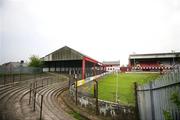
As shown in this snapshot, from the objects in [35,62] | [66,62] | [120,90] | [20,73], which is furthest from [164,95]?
[35,62]

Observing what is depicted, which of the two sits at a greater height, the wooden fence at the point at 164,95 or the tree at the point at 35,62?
the tree at the point at 35,62

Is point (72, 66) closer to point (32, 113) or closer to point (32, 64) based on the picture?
point (32, 64)

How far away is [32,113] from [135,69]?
4052 centimetres

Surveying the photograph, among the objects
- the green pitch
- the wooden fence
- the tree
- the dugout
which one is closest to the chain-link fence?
the tree

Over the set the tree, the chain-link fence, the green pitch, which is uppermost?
the tree

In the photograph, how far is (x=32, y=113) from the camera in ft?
35.2

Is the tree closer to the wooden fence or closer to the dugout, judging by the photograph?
the dugout

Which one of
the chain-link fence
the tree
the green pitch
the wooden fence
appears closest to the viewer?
the wooden fence

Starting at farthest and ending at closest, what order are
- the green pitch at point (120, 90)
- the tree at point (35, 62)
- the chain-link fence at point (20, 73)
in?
the tree at point (35, 62)
the chain-link fence at point (20, 73)
the green pitch at point (120, 90)

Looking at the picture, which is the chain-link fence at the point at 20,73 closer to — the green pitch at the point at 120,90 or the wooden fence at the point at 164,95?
the green pitch at the point at 120,90

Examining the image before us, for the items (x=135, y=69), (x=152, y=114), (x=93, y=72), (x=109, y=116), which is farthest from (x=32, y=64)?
(x=152, y=114)

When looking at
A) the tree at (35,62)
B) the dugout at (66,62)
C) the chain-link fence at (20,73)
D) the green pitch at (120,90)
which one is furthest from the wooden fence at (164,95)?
the tree at (35,62)

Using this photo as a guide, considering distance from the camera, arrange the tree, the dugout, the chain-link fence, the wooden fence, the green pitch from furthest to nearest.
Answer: the tree, the dugout, the chain-link fence, the green pitch, the wooden fence

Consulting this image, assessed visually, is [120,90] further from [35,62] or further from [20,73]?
[35,62]
